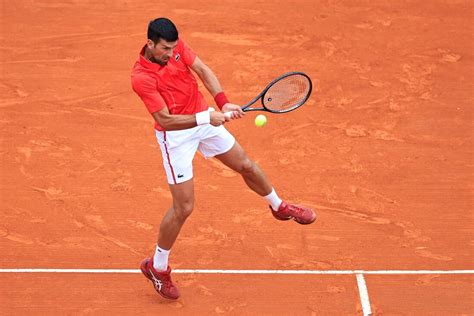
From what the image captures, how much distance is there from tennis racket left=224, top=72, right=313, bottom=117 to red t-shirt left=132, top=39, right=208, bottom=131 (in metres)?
0.64

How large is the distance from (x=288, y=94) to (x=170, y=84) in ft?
3.99

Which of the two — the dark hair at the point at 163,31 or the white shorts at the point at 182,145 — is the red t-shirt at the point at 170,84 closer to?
the white shorts at the point at 182,145

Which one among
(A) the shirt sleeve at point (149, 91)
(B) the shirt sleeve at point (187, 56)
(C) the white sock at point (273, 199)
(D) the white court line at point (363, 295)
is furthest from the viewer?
(C) the white sock at point (273, 199)

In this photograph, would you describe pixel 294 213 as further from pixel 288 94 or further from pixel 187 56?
pixel 187 56

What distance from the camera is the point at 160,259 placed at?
7.56m

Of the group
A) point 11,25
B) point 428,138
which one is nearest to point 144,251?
point 428,138

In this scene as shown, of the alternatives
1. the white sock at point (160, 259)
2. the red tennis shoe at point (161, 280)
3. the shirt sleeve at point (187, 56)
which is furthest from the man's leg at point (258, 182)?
the red tennis shoe at point (161, 280)

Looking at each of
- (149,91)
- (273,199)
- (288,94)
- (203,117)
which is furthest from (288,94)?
(149,91)

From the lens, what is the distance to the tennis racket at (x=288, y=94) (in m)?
7.50

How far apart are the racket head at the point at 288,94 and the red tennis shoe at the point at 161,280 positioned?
1776mm

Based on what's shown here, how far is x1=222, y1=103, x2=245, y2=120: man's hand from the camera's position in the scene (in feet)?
22.4

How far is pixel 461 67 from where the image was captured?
11578mm

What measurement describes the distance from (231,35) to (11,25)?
3.39 metres

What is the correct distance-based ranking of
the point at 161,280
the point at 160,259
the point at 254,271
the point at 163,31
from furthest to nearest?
the point at 254,271 < the point at 161,280 < the point at 160,259 < the point at 163,31
